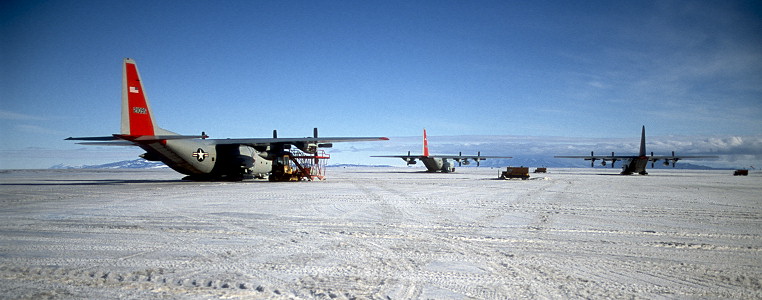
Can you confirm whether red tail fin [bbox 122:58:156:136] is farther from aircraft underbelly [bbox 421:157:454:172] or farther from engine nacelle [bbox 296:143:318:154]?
aircraft underbelly [bbox 421:157:454:172]

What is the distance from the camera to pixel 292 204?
14.0 metres

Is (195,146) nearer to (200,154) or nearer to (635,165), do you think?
(200,154)

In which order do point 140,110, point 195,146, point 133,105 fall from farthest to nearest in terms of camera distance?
1. point 195,146
2. point 140,110
3. point 133,105

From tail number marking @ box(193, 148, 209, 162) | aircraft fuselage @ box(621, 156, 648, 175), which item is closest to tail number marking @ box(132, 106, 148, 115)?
tail number marking @ box(193, 148, 209, 162)

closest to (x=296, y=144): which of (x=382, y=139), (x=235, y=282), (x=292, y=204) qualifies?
(x=382, y=139)

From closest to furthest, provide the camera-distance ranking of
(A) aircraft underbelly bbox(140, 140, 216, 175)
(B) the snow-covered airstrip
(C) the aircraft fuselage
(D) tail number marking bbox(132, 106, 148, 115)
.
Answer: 1. (B) the snow-covered airstrip
2. (D) tail number marking bbox(132, 106, 148, 115)
3. (A) aircraft underbelly bbox(140, 140, 216, 175)
4. (C) the aircraft fuselage

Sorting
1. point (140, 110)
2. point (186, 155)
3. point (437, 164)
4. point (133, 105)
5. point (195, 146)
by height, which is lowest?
point (437, 164)

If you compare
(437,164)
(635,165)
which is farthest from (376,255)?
(437,164)

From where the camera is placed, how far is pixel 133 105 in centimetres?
2261

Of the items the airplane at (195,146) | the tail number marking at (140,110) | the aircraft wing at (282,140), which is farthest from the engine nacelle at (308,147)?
the tail number marking at (140,110)

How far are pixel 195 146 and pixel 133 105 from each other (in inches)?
228

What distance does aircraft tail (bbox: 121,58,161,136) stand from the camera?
2217 cm

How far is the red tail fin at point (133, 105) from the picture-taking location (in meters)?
22.2

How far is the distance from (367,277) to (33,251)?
5603 millimetres
